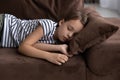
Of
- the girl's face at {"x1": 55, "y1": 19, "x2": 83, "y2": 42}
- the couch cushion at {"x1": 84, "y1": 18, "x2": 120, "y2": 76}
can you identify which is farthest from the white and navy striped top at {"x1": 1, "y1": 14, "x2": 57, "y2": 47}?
the couch cushion at {"x1": 84, "y1": 18, "x2": 120, "y2": 76}

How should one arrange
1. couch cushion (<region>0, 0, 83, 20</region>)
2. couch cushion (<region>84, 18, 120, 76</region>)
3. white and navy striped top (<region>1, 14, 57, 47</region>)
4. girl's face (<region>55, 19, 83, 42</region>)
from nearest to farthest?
couch cushion (<region>84, 18, 120, 76</region>) < girl's face (<region>55, 19, 83, 42</region>) < white and navy striped top (<region>1, 14, 57, 47</region>) < couch cushion (<region>0, 0, 83, 20</region>)

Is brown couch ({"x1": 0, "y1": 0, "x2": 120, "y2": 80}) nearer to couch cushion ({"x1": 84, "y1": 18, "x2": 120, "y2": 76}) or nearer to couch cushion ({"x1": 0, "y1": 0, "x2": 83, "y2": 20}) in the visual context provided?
couch cushion ({"x1": 84, "y1": 18, "x2": 120, "y2": 76})

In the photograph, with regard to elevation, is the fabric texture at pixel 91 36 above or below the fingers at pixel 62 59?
above

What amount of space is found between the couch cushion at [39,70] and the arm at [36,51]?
3 centimetres

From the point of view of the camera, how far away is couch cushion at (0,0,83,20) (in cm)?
227

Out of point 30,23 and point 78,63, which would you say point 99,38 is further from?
point 30,23

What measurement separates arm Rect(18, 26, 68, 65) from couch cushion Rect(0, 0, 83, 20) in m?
0.34

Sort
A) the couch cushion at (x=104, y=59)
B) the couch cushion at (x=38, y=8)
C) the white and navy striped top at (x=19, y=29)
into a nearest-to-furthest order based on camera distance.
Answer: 1. the couch cushion at (x=104, y=59)
2. the white and navy striped top at (x=19, y=29)
3. the couch cushion at (x=38, y=8)

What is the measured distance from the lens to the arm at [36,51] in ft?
5.88

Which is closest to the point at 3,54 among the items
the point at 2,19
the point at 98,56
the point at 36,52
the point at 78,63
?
the point at 36,52

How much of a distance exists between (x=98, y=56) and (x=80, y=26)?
0.26 meters

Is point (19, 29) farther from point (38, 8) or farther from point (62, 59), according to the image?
point (62, 59)

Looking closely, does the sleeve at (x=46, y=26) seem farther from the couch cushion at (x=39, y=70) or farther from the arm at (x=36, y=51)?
the couch cushion at (x=39, y=70)

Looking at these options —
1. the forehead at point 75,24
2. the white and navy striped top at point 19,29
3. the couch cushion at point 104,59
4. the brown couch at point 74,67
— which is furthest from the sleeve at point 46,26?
the couch cushion at point 104,59
